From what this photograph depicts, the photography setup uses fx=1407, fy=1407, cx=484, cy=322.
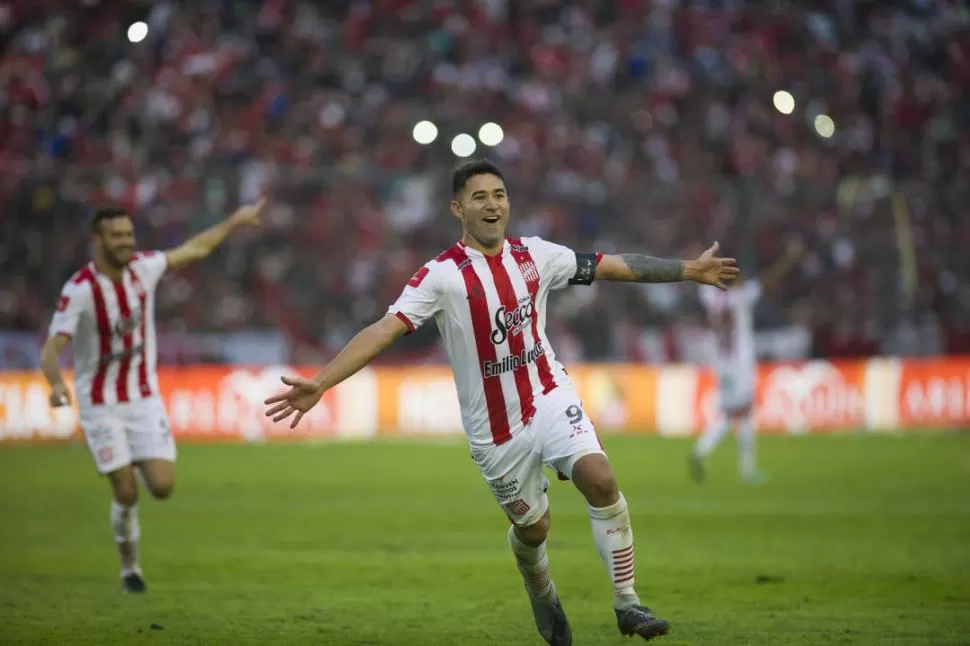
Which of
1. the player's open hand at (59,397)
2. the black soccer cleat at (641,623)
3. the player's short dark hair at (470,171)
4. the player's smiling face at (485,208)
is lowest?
the black soccer cleat at (641,623)

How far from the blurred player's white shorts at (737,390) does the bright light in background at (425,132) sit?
1155 centimetres

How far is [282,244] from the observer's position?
26.2m

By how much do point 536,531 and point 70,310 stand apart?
4646mm

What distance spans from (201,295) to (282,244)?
1.76 m

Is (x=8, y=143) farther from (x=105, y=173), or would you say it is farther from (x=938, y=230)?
(x=938, y=230)

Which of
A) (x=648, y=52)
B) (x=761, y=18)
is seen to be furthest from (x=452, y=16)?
(x=761, y=18)

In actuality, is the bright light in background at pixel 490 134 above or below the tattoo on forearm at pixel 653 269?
above

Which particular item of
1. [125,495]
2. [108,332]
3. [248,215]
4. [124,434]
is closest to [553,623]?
[125,495]

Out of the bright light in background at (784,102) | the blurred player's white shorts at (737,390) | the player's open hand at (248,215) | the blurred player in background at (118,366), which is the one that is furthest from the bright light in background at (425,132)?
the blurred player in background at (118,366)

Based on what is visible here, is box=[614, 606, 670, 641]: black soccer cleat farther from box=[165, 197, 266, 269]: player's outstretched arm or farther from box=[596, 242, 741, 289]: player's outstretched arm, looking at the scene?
Answer: box=[165, 197, 266, 269]: player's outstretched arm

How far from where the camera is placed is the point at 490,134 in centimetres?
2922

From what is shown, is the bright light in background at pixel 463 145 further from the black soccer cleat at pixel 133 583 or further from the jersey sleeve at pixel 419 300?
the jersey sleeve at pixel 419 300

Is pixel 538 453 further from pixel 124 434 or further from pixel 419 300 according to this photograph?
pixel 124 434

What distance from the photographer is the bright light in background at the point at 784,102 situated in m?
29.3
